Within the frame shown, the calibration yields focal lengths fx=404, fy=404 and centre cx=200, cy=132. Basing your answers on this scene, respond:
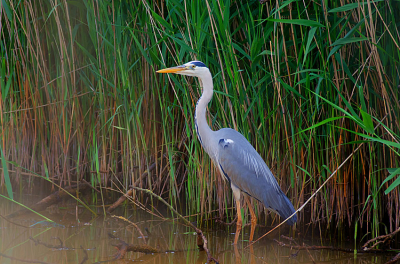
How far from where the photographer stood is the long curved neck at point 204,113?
295 centimetres

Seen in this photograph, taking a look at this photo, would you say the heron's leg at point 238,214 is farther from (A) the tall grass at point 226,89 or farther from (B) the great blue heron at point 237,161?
(A) the tall grass at point 226,89

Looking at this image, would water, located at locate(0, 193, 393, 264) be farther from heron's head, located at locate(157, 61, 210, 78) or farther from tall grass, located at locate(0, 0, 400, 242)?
heron's head, located at locate(157, 61, 210, 78)

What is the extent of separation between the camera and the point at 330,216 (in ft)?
9.75

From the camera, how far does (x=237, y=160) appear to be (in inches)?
121

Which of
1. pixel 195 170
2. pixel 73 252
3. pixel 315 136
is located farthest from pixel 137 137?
pixel 315 136

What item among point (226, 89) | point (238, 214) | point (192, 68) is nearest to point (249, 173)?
point (238, 214)

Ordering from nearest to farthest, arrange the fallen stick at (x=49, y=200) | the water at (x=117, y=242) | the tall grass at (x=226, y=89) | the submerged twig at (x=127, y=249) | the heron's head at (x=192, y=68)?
the submerged twig at (x=127, y=249)
the water at (x=117, y=242)
the tall grass at (x=226, y=89)
the heron's head at (x=192, y=68)
the fallen stick at (x=49, y=200)

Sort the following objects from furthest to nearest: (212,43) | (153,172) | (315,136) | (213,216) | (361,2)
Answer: (153,172) < (213,216) < (212,43) < (315,136) < (361,2)

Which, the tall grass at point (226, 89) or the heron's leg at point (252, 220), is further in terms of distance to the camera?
the heron's leg at point (252, 220)

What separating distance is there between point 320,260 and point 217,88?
1.43 meters

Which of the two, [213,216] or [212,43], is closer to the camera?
[212,43]

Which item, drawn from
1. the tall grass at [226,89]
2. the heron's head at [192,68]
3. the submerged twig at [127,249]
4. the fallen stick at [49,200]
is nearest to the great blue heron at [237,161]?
the heron's head at [192,68]

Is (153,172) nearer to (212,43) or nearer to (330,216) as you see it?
(212,43)

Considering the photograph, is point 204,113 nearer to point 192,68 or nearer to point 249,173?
point 192,68
